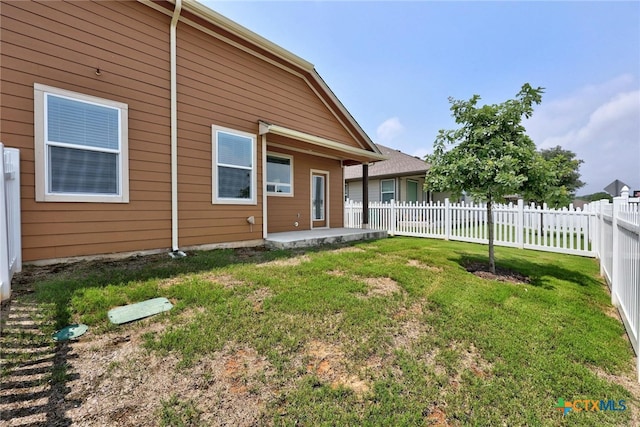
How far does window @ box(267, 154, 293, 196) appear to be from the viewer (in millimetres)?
8430

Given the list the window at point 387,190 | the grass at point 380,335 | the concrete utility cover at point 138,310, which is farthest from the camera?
the window at point 387,190

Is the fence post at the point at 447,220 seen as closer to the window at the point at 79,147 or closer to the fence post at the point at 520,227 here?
the fence post at the point at 520,227

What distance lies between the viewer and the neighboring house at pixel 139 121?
13.3 ft

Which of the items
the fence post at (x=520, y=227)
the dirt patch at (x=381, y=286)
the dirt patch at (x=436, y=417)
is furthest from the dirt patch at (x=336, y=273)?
the fence post at (x=520, y=227)

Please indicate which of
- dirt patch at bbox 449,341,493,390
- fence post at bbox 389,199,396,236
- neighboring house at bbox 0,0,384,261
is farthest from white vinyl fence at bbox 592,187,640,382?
fence post at bbox 389,199,396,236

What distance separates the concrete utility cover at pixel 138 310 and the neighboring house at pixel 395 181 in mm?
13773

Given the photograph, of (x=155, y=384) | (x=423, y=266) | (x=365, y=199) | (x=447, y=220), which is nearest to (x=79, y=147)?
(x=155, y=384)

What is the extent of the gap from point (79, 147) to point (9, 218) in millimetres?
1671

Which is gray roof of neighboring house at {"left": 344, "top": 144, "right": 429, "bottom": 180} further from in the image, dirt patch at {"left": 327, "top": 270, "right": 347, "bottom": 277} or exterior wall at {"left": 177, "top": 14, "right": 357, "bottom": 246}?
dirt patch at {"left": 327, "top": 270, "right": 347, "bottom": 277}

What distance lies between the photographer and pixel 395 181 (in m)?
16.2

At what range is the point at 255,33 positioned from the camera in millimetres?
6539

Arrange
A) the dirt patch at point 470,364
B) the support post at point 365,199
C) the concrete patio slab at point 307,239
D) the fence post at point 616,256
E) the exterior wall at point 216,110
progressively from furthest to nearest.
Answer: the support post at point 365,199 → the concrete patio slab at point 307,239 → the exterior wall at point 216,110 → the fence post at point 616,256 → the dirt patch at point 470,364

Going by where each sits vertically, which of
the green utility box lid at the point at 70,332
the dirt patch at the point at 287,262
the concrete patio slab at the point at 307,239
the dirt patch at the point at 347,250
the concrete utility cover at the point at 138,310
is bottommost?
the green utility box lid at the point at 70,332

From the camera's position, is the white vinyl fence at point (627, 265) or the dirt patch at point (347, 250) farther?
the dirt patch at point (347, 250)
